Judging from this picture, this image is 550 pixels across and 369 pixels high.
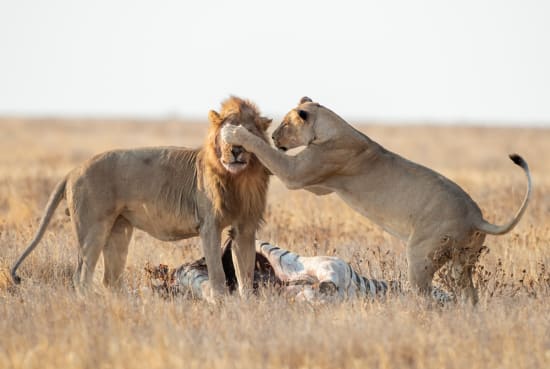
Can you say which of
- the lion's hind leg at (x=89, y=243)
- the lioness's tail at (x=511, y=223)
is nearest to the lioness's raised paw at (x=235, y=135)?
the lion's hind leg at (x=89, y=243)

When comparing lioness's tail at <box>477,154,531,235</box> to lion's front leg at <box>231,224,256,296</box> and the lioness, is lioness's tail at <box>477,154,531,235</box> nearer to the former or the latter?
the lioness

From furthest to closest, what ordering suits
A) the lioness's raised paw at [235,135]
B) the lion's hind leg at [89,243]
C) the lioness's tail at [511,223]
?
the lion's hind leg at [89,243]
the lioness's raised paw at [235,135]
the lioness's tail at [511,223]

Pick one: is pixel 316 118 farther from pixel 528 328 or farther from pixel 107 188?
pixel 528 328

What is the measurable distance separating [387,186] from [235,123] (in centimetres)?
137

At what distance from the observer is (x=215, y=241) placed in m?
7.58

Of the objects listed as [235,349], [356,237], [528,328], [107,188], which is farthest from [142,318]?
[356,237]

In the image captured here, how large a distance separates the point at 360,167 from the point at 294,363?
7.62ft

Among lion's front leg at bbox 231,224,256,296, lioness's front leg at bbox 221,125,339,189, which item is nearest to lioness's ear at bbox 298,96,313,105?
lioness's front leg at bbox 221,125,339,189

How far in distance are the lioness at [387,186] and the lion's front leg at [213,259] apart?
776 mm

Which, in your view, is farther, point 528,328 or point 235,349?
point 528,328

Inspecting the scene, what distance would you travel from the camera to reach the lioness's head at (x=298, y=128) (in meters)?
7.49

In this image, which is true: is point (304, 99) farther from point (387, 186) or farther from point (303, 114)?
point (387, 186)

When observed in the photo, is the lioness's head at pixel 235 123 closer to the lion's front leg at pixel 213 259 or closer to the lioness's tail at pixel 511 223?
the lion's front leg at pixel 213 259

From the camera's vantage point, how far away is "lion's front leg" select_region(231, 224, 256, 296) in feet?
25.3
